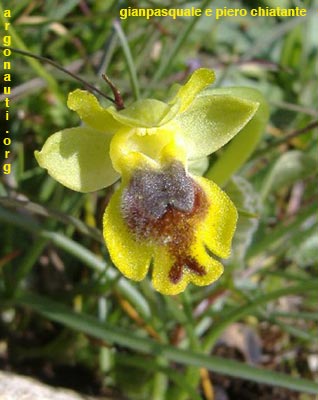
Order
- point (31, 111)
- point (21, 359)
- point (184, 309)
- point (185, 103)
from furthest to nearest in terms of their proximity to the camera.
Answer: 1. point (31, 111)
2. point (21, 359)
3. point (184, 309)
4. point (185, 103)

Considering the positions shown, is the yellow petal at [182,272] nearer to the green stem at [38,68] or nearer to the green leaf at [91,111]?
the green leaf at [91,111]

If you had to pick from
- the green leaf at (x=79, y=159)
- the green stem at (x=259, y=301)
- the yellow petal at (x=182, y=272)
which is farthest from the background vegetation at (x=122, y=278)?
the yellow petal at (x=182, y=272)

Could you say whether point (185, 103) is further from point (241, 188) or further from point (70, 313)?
point (70, 313)

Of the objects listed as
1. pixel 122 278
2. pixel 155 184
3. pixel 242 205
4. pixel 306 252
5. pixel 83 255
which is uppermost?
pixel 155 184

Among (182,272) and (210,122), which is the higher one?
(210,122)

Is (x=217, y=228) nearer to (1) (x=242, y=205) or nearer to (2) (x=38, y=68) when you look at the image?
(1) (x=242, y=205)

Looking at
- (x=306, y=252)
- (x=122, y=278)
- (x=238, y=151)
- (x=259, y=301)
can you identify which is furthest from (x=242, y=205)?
(x=306, y=252)

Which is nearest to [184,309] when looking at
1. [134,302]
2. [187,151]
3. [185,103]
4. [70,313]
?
[134,302]
